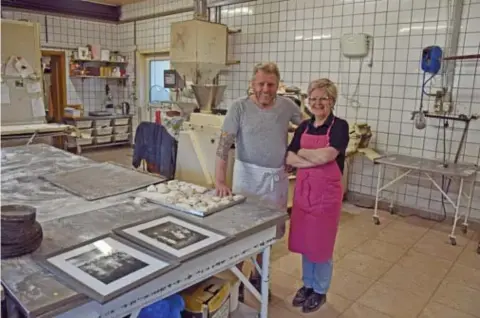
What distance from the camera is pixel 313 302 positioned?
2420mm

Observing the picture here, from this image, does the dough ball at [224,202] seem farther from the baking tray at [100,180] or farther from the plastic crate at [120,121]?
the plastic crate at [120,121]

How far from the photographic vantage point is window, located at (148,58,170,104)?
23.6 ft

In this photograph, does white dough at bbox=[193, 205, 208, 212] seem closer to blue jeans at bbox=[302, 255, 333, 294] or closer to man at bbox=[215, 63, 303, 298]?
man at bbox=[215, 63, 303, 298]

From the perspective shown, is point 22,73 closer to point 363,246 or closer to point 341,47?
point 341,47

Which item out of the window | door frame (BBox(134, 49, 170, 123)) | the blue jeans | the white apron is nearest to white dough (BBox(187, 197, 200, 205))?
the white apron

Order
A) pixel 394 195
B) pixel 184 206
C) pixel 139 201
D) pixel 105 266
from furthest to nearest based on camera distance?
pixel 394 195 → pixel 139 201 → pixel 184 206 → pixel 105 266

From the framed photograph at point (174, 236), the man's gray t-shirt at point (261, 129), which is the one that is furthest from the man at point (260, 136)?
the framed photograph at point (174, 236)

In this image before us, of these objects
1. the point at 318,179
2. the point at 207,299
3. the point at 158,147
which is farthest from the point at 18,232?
the point at 158,147

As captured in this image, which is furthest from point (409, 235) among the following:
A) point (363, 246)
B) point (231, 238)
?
point (231, 238)

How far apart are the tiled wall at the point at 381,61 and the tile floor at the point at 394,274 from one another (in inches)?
25.5

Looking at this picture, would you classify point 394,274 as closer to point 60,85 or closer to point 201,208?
point 201,208

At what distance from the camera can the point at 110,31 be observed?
7496 millimetres

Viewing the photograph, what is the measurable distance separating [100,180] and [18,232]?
1025 mm

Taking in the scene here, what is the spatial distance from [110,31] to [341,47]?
15.9 ft
